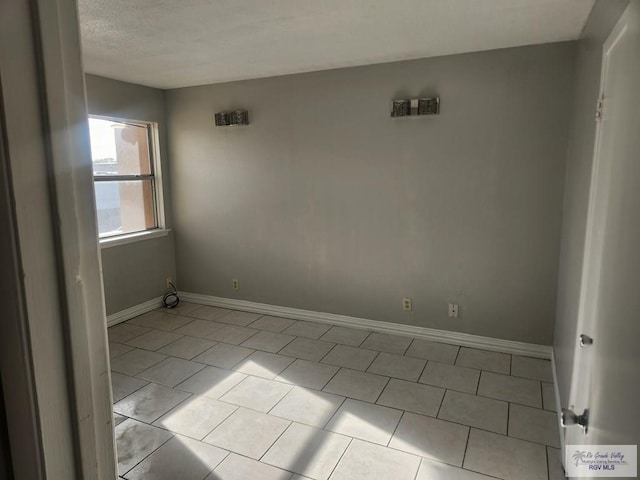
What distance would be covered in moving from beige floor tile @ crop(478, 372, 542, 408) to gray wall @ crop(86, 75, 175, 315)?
3626 mm

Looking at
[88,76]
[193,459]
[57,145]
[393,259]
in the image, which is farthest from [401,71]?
[57,145]

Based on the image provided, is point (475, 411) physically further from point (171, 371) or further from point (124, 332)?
point (124, 332)

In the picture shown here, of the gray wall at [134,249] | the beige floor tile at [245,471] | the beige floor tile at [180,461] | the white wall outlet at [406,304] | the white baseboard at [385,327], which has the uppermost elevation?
the gray wall at [134,249]

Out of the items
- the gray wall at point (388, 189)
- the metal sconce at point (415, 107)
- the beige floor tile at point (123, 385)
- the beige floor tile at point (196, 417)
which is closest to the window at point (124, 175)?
the gray wall at point (388, 189)

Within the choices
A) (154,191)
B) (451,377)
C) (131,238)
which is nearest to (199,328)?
(131,238)

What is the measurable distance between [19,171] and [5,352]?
0.70ft

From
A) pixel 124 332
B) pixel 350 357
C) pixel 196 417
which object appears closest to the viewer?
pixel 196 417

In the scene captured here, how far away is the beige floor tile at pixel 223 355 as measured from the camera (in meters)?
3.59

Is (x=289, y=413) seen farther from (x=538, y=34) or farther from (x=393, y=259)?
(x=538, y=34)

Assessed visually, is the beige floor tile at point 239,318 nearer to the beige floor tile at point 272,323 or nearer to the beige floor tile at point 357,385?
the beige floor tile at point 272,323

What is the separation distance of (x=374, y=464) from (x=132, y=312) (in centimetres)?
335

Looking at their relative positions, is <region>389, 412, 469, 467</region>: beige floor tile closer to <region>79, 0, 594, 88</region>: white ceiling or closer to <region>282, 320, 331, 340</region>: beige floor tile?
<region>282, 320, 331, 340</region>: beige floor tile

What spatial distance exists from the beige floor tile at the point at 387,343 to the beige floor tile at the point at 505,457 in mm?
1231

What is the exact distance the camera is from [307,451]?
2.47 meters
